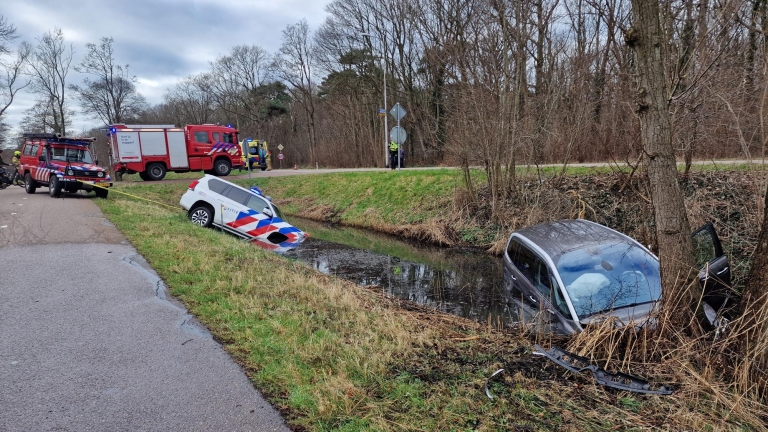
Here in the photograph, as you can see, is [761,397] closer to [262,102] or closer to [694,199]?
[694,199]

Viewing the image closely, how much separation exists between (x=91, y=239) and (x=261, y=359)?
746cm

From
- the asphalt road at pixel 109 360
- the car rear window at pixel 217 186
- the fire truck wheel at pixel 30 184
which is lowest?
the asphalt road at pixel 109 360

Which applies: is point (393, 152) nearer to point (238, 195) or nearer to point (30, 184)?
point (238, 195)

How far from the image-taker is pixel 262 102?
170 feet

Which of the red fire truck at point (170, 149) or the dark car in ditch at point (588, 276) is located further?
the red fire truck at point (170, 149)

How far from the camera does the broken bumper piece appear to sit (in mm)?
3522

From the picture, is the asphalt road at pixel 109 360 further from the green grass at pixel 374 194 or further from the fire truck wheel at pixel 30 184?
the fire truck wheel at pixel 30 184

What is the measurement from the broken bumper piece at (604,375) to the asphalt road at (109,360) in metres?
2.45

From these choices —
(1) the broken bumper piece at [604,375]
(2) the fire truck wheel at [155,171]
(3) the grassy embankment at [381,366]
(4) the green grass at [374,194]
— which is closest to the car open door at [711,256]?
(1) the broken bumper piece at [604,375]

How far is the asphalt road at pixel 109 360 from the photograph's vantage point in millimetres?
3139

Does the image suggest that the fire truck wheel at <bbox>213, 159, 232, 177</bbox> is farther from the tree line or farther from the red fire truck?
the tree line

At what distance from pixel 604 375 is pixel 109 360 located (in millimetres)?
4192

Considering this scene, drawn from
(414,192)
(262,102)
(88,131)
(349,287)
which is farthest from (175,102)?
(349,287)

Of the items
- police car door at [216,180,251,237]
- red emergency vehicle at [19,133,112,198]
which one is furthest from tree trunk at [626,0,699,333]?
red emergency vehicle at [19,133,112,198]
